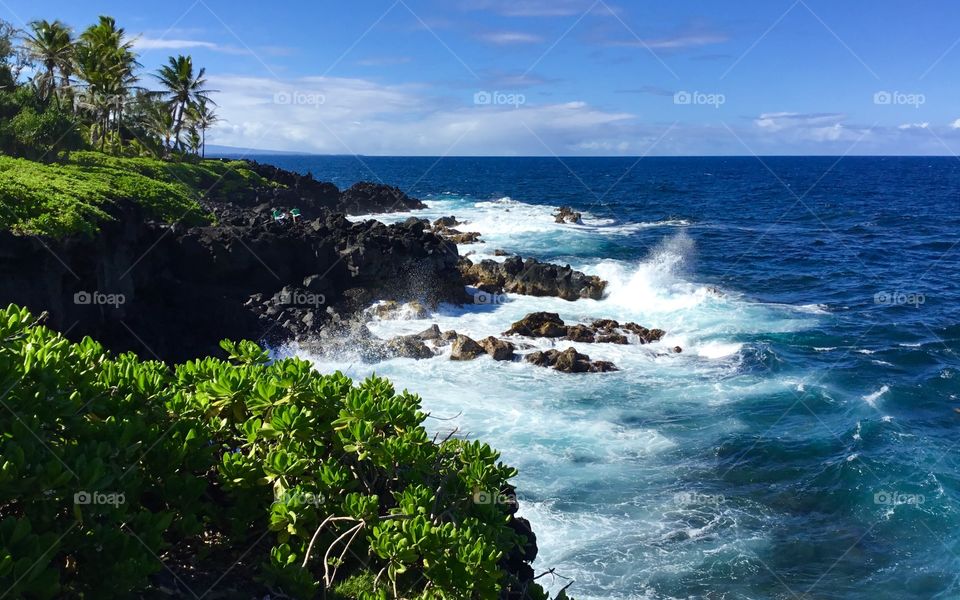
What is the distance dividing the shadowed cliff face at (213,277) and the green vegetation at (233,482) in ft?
42.3

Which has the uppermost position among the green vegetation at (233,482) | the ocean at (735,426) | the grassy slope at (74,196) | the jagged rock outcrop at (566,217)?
the jagged rock outcrop at (566,217)

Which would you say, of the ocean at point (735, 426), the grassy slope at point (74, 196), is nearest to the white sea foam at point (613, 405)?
the ocean at point (735, 426)

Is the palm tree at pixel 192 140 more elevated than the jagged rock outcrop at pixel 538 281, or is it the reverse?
the palm tree at pixel 192 140

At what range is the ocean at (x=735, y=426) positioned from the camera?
1309cm

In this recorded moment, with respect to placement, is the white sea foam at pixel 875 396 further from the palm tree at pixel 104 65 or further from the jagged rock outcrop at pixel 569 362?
the palm tree at pixel 104 65

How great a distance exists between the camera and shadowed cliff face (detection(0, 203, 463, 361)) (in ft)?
57.5

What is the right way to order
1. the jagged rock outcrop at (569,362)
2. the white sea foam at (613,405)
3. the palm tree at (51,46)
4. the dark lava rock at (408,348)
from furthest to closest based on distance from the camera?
the palm tree at (51,46) → the dark lava rock at (408,348) → the jagged rock outcrop at (569,362) → the white sea foam at (613,405)

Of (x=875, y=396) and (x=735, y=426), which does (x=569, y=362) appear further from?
(x=875, y=396)

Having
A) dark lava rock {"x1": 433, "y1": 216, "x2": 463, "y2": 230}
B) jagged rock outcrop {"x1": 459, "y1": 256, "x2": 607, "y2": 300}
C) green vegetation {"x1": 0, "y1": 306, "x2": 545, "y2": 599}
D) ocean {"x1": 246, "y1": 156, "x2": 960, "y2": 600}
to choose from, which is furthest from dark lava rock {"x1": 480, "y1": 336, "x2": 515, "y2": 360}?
dark lava rock {"x1": 433, "y1": 216, "x2": 463, "y2": 230}

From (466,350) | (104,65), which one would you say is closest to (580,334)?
(466,350)

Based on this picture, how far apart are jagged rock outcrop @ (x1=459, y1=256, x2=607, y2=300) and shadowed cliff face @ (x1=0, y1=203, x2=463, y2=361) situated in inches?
94.6

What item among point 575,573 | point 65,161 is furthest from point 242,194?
point 575,573

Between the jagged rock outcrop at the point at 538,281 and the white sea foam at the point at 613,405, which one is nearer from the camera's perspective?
the white sea foam at the point at 613,405

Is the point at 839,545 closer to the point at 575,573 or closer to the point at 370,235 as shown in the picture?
the point at 575,573
